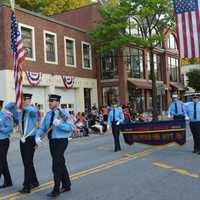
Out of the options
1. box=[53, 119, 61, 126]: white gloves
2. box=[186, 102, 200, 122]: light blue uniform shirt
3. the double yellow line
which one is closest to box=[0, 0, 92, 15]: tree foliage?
the double yellow line

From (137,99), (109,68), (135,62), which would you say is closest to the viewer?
(109,68)

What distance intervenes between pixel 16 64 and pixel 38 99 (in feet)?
74.9

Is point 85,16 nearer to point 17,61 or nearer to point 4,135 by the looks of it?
point 17,61

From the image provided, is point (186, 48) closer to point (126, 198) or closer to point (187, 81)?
point (126, 198)

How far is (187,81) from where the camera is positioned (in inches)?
2404

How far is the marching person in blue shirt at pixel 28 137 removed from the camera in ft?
27.5

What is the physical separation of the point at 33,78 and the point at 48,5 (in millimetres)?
21104

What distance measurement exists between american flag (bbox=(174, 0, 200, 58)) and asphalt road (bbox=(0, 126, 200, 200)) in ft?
13.7

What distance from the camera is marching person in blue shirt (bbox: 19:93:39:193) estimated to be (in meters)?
8.38

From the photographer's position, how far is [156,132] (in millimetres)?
15266

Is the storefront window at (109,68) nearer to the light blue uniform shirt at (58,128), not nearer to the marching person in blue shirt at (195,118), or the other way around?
the marching person in blue shirt at (195,118)

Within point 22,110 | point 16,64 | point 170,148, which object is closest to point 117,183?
point 22,110

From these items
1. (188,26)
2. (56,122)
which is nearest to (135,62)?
(188,26)

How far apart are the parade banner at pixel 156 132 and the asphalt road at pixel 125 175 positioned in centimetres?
33
